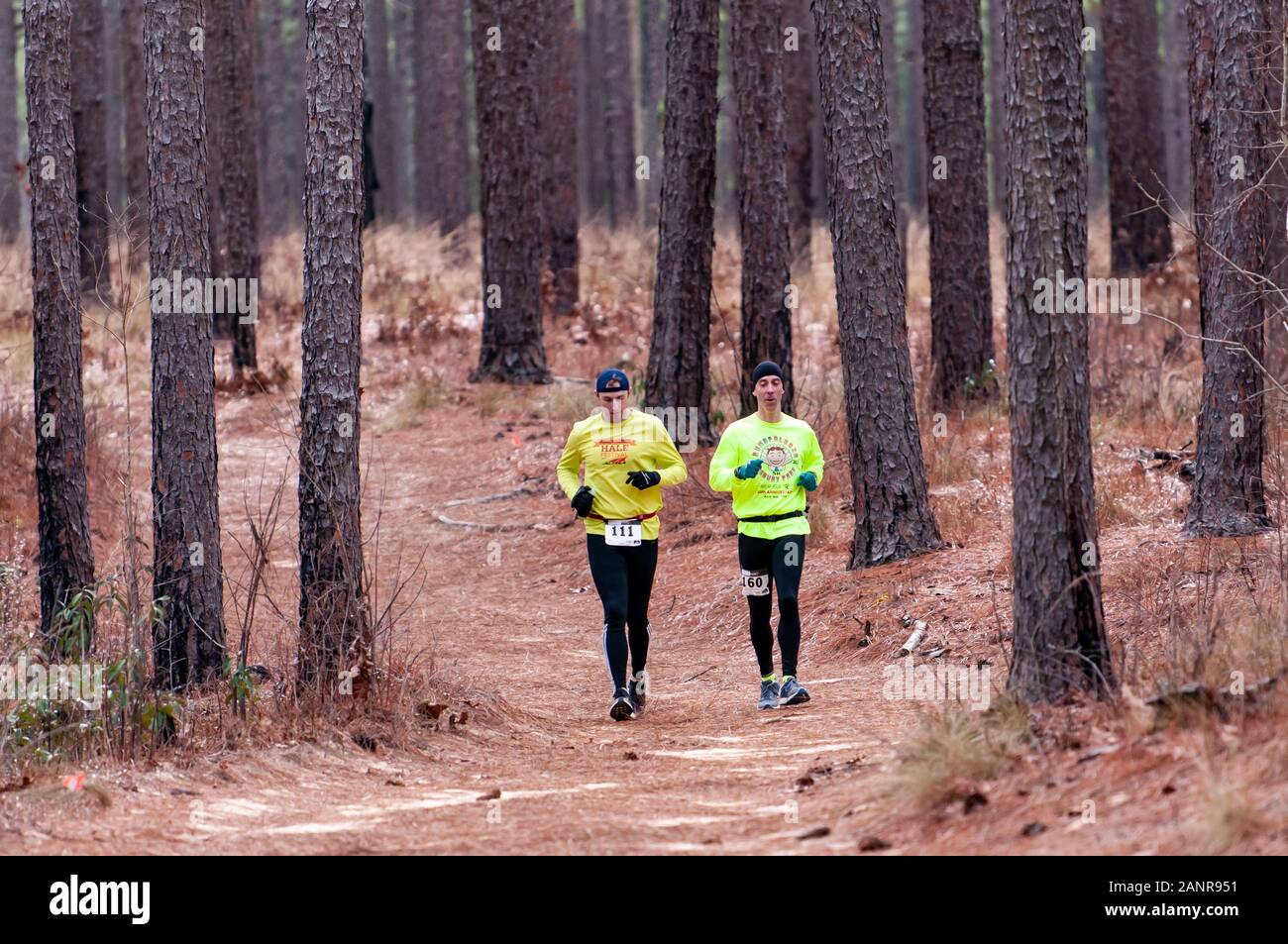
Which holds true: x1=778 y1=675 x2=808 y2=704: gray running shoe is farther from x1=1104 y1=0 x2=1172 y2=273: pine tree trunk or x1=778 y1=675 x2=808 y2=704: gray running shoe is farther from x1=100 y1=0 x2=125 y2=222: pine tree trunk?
x1=100 y1=0 x2=125 y2=222: pine tree trunk

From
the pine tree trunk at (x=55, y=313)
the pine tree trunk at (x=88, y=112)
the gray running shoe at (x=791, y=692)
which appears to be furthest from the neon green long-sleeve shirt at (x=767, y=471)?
the pine tree trunk at (x=88, y=112)

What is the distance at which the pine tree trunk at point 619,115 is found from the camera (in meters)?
34.7

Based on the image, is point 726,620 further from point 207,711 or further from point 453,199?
point 453,199

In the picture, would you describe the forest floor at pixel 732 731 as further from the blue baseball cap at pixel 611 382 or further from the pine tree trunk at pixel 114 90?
the pine tree trunk at pixel 114 90

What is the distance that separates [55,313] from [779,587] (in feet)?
18.8

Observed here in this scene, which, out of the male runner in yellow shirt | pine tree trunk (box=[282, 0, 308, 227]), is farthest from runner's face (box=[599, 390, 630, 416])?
pine tree trunk (box=[282, 0, 308, 227])

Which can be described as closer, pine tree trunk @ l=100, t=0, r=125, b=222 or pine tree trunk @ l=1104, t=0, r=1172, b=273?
pine tree trunk @ l=1104, t=0, r=1172, b=273

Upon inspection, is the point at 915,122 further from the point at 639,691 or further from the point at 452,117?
the point at 639,691

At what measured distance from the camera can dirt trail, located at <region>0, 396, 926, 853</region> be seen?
19.8ft

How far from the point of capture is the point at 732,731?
8.35m

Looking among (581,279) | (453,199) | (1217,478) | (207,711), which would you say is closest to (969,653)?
(1217,478)

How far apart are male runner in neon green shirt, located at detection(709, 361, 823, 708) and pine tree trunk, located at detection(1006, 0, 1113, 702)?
1.97 m

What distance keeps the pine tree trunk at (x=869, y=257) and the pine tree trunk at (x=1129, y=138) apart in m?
11.1

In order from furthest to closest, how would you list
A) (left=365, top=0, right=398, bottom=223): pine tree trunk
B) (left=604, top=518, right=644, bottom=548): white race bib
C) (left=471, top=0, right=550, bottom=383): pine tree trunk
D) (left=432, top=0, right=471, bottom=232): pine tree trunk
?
(left=365, top=0, right=398, bottom=223): pine tree trunk < (left=432, top=0, right=471, bottom=232): pine tree trunk < (left=471, top=0, right=550, bottom=383): pine tree trunk < (left=604, top=518, right=644, bottom=548): white race bib
